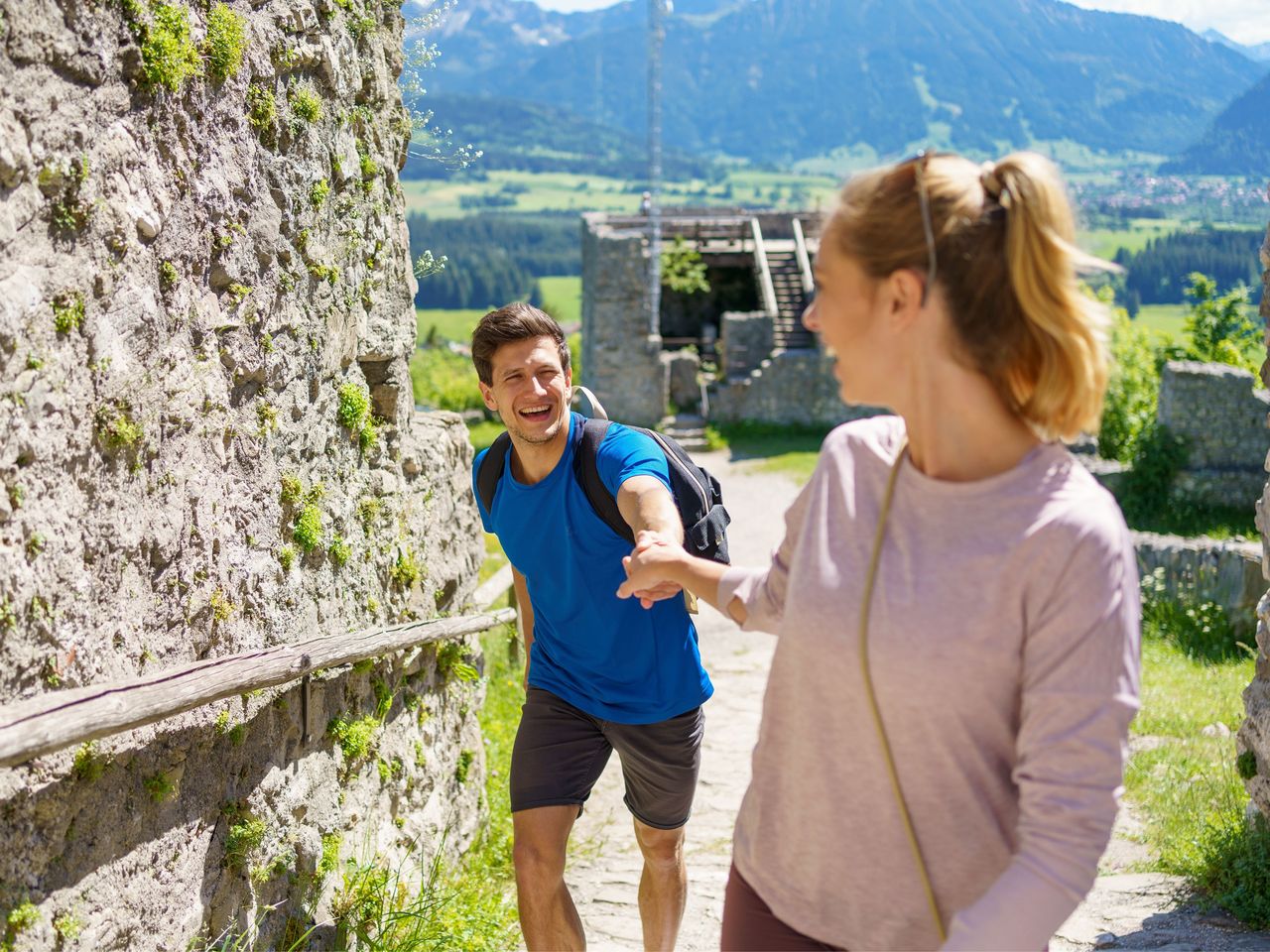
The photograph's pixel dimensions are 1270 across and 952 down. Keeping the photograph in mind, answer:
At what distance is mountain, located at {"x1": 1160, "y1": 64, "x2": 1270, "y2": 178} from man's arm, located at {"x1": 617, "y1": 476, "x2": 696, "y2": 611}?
267 feet

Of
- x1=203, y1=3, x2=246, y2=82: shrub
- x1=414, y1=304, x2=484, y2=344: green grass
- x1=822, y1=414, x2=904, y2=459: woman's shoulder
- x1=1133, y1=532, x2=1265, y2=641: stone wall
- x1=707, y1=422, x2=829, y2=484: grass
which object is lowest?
x1=414, y1=304, x2=484, y2=344: green grass

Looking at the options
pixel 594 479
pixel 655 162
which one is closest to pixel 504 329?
pixel 594 479

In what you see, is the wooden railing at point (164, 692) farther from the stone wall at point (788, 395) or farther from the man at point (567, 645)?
the stone wall at point (788, 395)

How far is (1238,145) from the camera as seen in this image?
276 feet

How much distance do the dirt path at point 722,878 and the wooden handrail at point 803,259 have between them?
19148 mm

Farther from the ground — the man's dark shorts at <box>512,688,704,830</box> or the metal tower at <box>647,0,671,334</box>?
the metal tower at <box>647,0,671,334</box>

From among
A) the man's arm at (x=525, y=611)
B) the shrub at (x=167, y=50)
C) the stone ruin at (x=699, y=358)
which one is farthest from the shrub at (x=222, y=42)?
the stone ruin at (x=699, y=358)

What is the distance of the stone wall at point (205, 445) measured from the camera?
97.1 inches

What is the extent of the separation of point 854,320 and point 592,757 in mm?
1961

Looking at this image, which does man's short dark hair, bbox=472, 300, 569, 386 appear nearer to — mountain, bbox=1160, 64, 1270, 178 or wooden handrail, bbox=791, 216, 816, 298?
wooden handrail, bbox=791, 216, 816, 298

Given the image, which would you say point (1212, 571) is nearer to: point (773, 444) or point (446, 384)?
point (773, 444)

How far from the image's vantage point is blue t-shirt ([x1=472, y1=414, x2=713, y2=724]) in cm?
335

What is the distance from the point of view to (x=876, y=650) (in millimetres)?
1859

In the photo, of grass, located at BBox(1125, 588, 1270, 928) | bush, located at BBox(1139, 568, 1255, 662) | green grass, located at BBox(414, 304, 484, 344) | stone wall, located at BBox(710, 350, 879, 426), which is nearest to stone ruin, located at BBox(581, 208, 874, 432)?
stone wall, located at BBox(710, 350, 879, 426)
